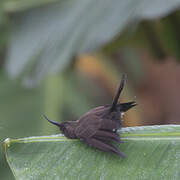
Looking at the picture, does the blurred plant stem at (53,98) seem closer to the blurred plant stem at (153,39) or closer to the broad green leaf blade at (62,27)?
the broad green leaf blade at (62,27)

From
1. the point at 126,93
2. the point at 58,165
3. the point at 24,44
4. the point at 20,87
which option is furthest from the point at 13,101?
the point at 58,165

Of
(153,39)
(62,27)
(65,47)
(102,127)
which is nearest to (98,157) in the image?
(102,127)

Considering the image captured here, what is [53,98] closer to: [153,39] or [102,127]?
[153,39]

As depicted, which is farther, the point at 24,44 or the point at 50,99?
the point at 50,99

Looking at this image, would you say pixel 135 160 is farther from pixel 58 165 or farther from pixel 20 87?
pixel 20 87

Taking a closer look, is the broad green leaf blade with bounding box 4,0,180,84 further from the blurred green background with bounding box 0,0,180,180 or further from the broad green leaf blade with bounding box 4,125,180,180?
the broad green leaf blade with bounding box 4,125,180,180

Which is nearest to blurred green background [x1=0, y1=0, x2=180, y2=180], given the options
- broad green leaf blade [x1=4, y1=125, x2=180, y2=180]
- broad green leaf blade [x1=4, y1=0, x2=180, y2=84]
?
broad green leaf blade [x1=4, y1=0, x2=180, y2=84]
